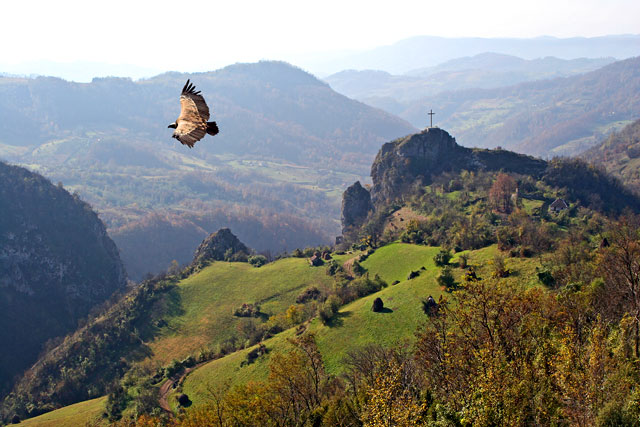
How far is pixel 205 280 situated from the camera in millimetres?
90000

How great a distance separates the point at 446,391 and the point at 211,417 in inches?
626

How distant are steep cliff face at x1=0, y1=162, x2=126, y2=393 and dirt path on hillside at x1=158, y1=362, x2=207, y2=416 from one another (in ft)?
211

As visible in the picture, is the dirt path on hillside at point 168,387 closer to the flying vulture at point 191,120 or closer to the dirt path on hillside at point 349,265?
the dirt path on hillside at point 349,265

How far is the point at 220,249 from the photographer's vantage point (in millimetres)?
109750

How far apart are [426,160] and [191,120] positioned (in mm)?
116841

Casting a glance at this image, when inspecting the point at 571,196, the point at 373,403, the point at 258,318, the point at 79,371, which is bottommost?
the point at 79,371

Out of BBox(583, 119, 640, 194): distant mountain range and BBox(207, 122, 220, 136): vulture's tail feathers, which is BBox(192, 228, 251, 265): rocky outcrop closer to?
BBox(207, 122, 220, 136): vulture's tail feathers

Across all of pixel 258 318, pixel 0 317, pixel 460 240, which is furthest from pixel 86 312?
pixel 460 240

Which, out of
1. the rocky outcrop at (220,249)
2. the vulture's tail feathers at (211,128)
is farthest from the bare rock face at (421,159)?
the vulture's tail feathers at (211,128)

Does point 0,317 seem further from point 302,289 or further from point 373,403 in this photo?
point 373,403

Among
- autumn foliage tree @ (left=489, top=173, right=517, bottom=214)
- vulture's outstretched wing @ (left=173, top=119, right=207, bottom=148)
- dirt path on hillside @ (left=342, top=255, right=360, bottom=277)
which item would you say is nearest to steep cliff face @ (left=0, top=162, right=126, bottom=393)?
dirt path on hillside @ (left=342, top=255, right=360, bottom=277)

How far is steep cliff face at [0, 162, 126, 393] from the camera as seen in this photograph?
367 ft

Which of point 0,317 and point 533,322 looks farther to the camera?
point 0,317

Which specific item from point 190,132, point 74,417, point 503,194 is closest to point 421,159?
point 503,194
